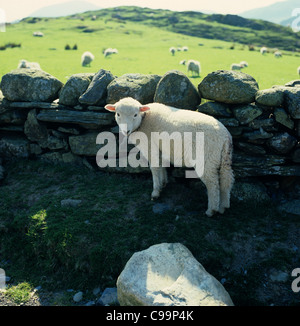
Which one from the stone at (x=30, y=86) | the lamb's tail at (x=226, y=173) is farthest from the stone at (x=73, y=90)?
the lamb's tail at (x=226, y=173)

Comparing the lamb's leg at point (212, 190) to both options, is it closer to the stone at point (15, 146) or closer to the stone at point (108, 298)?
the stone at point (108, 298)

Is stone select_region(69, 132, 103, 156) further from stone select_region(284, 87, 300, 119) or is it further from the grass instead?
stone select_region(284, 87, 300, 119)

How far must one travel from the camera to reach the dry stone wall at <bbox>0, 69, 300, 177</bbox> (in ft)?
27.3

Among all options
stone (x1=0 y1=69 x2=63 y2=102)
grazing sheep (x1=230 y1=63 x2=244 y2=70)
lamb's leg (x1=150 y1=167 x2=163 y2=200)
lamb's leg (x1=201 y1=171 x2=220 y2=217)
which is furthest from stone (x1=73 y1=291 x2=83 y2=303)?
grazing sheep (x1=230 y1=63 x2=244 y2=70)

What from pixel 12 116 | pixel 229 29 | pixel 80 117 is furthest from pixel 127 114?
pixel 229 29

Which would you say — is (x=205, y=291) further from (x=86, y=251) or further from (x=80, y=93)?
(x=80, y=93)

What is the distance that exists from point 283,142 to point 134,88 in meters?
4.71

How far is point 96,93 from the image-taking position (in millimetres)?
9711

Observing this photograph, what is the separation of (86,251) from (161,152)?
329 centimetres

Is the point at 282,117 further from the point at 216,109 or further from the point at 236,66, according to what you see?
the point at 236,66

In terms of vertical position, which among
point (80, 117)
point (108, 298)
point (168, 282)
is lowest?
point (108, 298)

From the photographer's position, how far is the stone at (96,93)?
971cm

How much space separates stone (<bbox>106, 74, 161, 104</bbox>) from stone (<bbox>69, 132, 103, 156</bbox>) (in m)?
1.53
